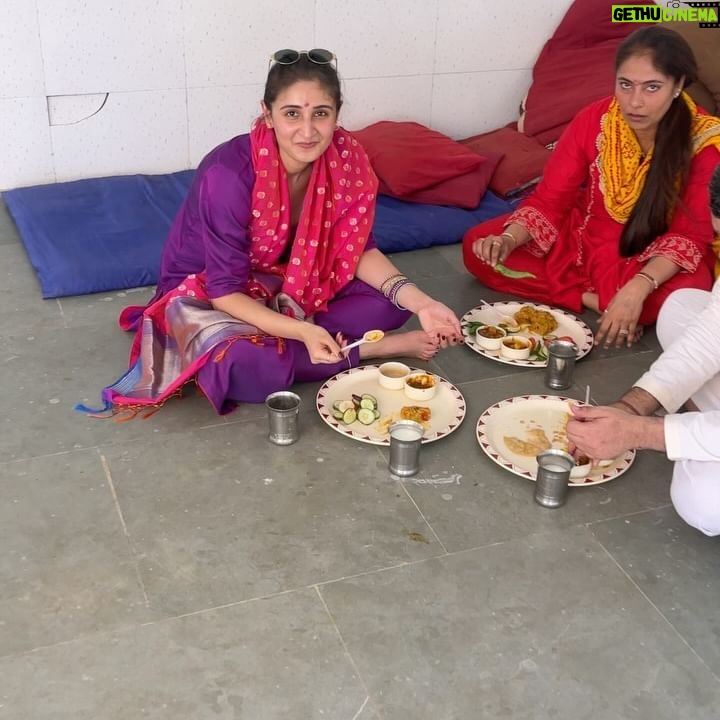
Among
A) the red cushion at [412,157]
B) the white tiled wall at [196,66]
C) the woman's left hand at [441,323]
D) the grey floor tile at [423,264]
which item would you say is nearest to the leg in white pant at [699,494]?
the woman's left hand at [441,323]

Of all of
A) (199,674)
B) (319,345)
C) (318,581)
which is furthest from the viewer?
(319,345)

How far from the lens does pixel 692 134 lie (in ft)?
9.57

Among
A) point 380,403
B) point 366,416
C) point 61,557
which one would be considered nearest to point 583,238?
point 380,403

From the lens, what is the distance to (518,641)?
191 cm

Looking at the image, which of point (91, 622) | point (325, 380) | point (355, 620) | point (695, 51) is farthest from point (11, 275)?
point (695, 51)

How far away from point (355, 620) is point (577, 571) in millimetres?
525

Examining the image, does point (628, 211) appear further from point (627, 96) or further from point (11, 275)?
point (11, 275)

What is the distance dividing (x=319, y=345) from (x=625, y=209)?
4.06 ft

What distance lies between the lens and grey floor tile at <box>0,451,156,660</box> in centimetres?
190

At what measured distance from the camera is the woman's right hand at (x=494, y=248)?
122 inches

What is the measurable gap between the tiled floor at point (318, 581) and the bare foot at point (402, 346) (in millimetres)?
230

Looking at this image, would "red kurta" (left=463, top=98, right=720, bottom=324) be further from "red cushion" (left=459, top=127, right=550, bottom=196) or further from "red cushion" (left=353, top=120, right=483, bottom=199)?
"red cushion" (left=459, top=127, right=550, bottom=196)

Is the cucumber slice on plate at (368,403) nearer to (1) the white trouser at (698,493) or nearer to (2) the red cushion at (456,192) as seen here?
(1) the white trouser at (698,493)

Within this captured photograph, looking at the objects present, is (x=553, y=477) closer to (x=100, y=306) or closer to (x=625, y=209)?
(x=625, y=209)
